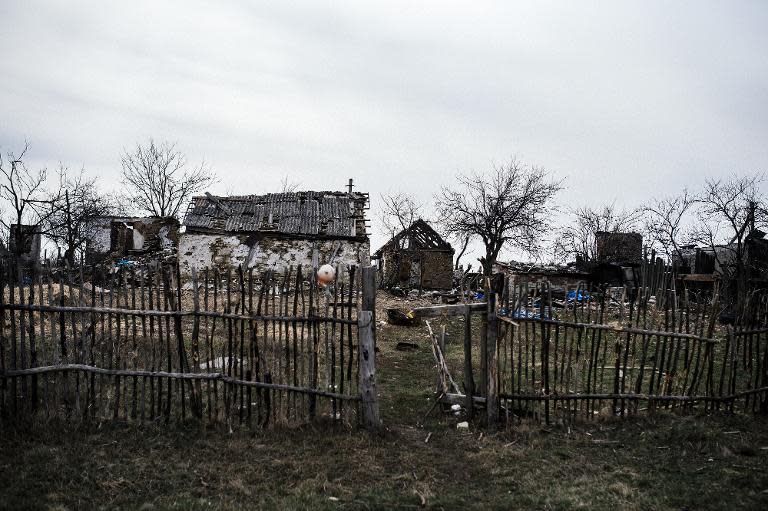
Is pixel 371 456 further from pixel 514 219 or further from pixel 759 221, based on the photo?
pixel 514 219

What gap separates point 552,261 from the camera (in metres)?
31.9

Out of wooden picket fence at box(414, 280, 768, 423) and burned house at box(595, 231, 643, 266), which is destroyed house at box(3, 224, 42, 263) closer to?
wooden picket fence at box(414, 280, 768, 423)

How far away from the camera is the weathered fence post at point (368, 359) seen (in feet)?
17.5

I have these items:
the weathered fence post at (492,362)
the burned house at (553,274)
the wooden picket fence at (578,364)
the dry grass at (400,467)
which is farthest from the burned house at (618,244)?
the weathered fence post at (492,362)

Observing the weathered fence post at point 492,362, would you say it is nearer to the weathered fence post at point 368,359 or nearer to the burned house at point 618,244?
the weathered fence post at point 368,359

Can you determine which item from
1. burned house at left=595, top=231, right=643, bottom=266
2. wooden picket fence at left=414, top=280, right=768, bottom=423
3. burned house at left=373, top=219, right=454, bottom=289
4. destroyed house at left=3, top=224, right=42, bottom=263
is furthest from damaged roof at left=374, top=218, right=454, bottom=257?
wooden picket fence at left=414, top=280, right=768, bottom=423

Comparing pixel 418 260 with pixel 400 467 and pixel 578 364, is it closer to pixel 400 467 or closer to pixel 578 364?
pixel 578 364

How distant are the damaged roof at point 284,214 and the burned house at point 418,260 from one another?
2.98 m

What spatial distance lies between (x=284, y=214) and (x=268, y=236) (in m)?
1.59

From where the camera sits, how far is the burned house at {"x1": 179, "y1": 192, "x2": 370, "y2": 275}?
2238cm

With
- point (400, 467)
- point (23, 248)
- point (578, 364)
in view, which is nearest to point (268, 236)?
point (23, 248)

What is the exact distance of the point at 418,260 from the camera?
26.1 metres

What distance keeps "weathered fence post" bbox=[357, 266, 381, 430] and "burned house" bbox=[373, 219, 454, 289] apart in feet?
61.3

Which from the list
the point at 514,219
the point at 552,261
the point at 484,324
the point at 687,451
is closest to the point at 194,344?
the point at 484,324
